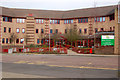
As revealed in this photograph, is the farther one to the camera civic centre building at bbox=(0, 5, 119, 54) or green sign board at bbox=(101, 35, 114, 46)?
civic centre building at bbox=(0, 5, 119, 54)

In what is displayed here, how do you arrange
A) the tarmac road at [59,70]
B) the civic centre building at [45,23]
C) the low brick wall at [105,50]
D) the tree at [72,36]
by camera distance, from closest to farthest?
the tarmac road at [59,70] < the low brick wall at [105,50] < the tree at [72,36] < the civic centre building at [45,23]

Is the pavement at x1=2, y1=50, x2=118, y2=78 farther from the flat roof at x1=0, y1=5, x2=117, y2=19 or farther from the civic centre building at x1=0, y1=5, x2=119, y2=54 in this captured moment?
the flat roof at x1=0, y1=5, x2=117, y2=19

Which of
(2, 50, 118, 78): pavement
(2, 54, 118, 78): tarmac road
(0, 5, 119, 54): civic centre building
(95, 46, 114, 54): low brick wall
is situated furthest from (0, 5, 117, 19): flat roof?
(2, 54, 118, 78): tarmac road

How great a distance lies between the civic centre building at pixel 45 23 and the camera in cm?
4253

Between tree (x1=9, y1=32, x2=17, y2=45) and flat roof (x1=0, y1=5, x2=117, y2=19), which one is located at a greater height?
flat roof (x1=0, y1=5, x2=117, y2=19)

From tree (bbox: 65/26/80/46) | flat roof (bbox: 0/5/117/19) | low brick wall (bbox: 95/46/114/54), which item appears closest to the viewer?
low brick wall (bbox: 95/46/114/54)

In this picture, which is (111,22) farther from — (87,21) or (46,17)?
(46,17)

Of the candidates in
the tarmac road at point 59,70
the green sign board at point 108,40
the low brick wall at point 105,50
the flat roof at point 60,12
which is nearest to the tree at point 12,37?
the flat roof at point 60,12

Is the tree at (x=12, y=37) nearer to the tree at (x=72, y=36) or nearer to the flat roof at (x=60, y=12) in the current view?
the flat roof at (x=60, y=12)

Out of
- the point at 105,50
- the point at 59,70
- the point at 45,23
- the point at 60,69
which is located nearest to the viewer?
the point at 59,70

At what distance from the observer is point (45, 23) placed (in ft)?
154

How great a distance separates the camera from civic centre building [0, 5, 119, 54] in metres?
Answer: 42.5

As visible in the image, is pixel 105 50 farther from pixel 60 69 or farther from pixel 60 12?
pixel 60 12

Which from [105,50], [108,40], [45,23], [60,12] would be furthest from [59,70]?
[60,12]
